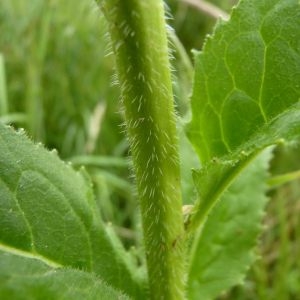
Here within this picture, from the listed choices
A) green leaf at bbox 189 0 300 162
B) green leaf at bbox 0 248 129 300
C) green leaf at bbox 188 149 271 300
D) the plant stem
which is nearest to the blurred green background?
green leaf at bbox 188 149 271 300

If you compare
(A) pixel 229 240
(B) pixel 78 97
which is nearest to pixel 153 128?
(A) pixel 229 240

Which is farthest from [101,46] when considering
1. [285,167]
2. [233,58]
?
[233,58]

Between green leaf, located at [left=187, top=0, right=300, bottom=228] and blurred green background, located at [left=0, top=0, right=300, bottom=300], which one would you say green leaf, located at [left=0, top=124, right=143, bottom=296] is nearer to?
green leaf, located at [left=187, top=0, right=300, bottom=228]

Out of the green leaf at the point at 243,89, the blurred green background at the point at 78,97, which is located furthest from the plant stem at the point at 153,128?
the blurred green background at the point at 78,97

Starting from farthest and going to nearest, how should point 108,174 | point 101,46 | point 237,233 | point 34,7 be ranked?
point 101,46, point 34,7, point 108,174, point 237,233

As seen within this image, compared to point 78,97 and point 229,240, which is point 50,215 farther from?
point 78,97

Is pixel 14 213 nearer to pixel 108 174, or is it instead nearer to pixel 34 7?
pixel 108 174
